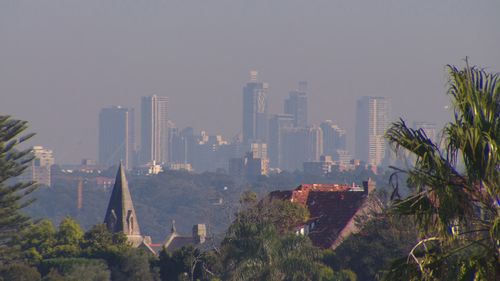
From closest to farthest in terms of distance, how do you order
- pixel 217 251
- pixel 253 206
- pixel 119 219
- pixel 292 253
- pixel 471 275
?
pixel 471 275, pixel 292 253, pixel 217 251, pixel 253 206, pixel 119 219

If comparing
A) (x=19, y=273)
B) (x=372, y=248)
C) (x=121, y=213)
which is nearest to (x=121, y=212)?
(x=121, y=213)

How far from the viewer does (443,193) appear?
13.5 m

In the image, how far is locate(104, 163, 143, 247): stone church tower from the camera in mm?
109331

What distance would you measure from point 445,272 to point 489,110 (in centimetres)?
135

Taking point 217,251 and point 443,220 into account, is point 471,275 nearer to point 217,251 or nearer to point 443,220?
point 443,220

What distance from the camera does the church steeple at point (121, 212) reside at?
109 meters

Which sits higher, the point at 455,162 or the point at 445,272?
the point at 455,162

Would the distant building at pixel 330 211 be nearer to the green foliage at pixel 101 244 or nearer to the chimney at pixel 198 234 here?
the green foliage at pixel 101 244

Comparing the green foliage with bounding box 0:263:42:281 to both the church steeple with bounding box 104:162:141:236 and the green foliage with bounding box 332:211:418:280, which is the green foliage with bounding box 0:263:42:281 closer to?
the green foliage with bounding box 332:211:418:280

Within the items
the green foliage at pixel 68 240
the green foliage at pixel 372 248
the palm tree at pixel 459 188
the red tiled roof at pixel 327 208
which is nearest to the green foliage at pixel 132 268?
the green foliage at pixel 68 240

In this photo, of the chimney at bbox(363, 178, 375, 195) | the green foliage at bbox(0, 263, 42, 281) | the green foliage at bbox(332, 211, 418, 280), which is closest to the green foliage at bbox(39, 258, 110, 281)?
the green foliage at bbox(0, 263, 42, 281)

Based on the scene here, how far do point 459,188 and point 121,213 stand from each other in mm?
98281

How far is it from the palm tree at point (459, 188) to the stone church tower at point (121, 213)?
3713 inches

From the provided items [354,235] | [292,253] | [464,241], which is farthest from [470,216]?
[354,235]
